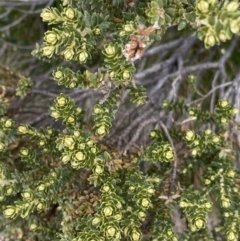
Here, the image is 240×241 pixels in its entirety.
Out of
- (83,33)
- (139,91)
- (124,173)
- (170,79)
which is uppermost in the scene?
(83,33)

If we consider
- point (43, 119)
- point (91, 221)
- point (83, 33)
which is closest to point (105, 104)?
point (83, 33)

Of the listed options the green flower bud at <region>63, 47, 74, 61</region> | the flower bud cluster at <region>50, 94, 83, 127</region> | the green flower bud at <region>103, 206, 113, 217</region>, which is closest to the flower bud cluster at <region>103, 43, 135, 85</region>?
the green flower bud at <region>63, 47, 74, 61</region>

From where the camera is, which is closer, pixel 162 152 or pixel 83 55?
pixel 83 55

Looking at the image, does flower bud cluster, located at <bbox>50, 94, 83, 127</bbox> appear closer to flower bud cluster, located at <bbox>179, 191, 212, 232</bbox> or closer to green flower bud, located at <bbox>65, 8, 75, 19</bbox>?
green flower bud, located at <bbox>65, 8, 75, 19</bbox>

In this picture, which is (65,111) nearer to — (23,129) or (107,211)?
(23,129)

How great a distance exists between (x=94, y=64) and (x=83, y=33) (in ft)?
4.28

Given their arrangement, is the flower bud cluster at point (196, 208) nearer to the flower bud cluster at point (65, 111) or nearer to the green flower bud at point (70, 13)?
the flower bud cluster at point (65, 111)

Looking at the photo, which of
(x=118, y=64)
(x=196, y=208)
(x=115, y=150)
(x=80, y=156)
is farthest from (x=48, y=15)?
(x=196, y=208)

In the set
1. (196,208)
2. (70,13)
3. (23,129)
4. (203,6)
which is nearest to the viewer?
(203,6)

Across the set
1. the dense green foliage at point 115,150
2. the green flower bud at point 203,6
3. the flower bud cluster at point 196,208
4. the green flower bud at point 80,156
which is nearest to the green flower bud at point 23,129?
the dense green foliage at point 115,150

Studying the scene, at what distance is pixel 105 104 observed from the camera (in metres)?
1.59

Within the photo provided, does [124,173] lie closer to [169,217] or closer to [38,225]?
[169,217]

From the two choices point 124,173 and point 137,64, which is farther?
point 137,64

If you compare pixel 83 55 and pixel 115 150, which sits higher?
pixel 83 55
